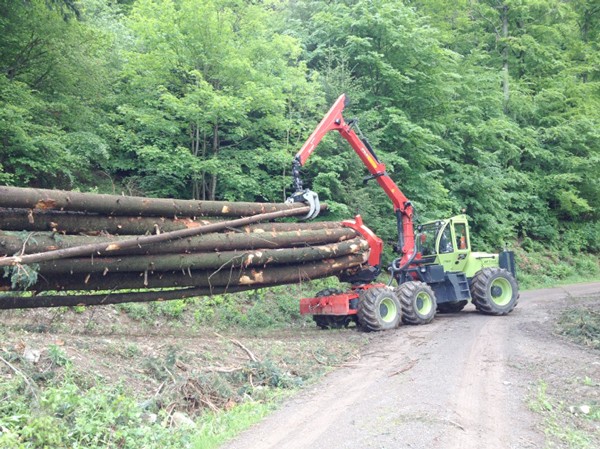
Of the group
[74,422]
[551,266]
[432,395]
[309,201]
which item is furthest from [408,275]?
[551,266]

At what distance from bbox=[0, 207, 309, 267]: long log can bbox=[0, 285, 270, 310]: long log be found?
46.4 inches

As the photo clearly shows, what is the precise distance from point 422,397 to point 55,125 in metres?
12.1

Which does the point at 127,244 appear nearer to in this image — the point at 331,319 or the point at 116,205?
the point at 116,205

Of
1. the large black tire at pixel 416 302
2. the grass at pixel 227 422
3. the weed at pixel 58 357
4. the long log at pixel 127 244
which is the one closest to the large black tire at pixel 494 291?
the large black tire at pixel 416 302

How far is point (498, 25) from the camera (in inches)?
1296

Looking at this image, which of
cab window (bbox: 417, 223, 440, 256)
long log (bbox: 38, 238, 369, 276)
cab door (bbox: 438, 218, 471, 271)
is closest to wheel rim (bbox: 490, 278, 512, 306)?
cab door (bbox: 438, 218, 471, 271)

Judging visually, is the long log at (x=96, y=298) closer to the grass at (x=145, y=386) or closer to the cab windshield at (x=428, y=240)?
the grass at (x=145, y=386)

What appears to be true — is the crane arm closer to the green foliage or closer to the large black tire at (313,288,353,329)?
the large black tire at (313,288,353,329)

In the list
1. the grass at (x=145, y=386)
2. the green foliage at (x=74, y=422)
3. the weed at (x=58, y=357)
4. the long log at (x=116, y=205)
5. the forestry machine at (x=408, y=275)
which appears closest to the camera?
the green foliage at (x=74, y=422)

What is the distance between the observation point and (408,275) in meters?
13.7

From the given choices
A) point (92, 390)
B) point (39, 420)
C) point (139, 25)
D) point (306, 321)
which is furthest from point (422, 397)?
point (139, 25)

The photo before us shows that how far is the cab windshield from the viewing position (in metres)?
13.8

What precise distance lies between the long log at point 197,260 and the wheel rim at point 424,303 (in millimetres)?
2466

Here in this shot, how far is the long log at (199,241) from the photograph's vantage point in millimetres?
6738
